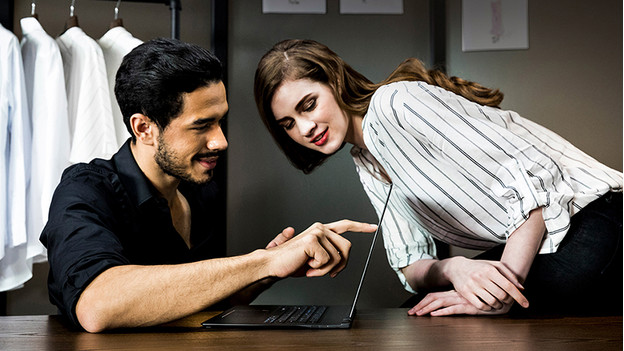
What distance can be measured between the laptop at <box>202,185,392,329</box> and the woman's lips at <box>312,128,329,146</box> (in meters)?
0.60

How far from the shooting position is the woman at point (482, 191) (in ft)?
3.90

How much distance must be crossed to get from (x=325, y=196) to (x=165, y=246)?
110 centimetres

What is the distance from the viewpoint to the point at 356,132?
1.63 metres

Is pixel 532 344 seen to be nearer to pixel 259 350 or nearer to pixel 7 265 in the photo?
pixel 259 350

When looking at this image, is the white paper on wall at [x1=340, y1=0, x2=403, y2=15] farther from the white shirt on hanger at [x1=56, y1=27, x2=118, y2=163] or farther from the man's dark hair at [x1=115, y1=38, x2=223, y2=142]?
the man's dark hair at [x1=115, y1=38, x2=223, y2=142]

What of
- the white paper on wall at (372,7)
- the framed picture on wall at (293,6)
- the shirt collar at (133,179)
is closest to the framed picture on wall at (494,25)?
the white paper on wall at (372,7)

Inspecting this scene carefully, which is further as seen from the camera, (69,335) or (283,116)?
(283,116)

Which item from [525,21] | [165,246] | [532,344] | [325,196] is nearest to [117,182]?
[165,246]

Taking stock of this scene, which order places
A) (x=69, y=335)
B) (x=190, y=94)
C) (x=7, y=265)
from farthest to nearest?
(x=7, y=265), (x=190, y=94), (x=69, y=335)

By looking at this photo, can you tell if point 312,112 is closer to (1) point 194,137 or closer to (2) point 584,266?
(1) point 194,137

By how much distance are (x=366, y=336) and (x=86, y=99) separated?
4.54ft

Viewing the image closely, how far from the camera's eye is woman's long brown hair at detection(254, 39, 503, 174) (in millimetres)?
1509

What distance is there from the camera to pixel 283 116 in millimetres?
1566

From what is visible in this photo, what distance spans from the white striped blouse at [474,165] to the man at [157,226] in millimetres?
311
